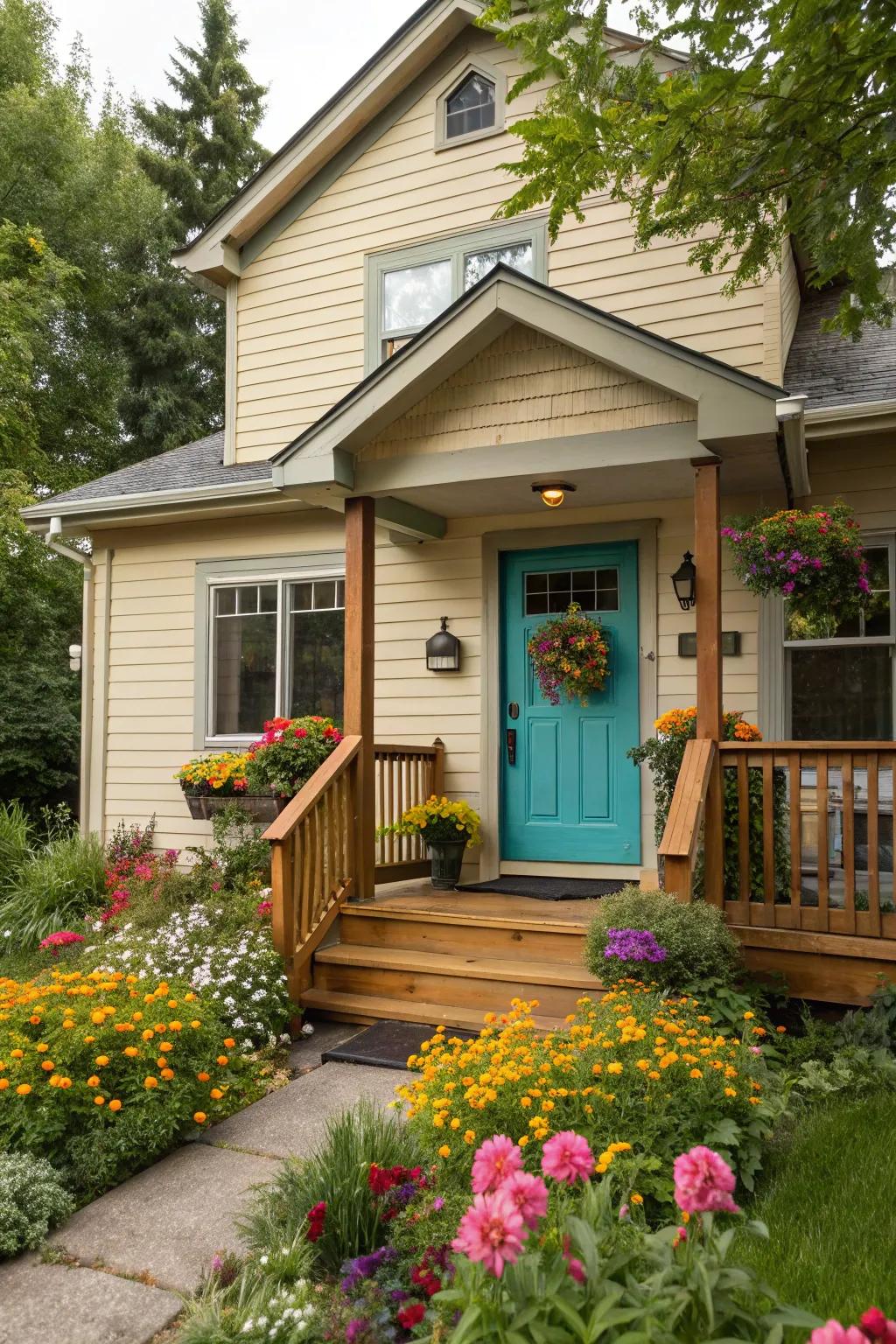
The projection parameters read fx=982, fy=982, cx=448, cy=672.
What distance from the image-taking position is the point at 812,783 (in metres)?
6.10

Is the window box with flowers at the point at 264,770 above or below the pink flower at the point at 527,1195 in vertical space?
above

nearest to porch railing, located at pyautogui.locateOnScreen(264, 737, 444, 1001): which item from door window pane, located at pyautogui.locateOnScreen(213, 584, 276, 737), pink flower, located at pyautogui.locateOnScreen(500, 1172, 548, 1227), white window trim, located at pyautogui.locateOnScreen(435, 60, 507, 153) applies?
door window pane, located at pyautogui.locateOnScreen(213, 584, 276, 737)

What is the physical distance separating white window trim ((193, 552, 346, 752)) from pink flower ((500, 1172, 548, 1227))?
610 centimetres

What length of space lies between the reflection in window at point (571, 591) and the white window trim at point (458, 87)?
11.0 ft

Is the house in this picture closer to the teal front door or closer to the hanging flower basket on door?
the teal front door

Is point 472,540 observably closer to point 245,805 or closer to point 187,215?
point 245,805

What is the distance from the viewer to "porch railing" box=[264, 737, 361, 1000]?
5184mm

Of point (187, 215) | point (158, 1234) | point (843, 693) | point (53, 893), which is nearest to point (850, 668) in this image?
point (843, 693)

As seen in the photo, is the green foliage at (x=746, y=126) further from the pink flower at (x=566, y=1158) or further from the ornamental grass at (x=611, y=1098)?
the pink flower at (x=566, y=1158)

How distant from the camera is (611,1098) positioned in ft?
9.77

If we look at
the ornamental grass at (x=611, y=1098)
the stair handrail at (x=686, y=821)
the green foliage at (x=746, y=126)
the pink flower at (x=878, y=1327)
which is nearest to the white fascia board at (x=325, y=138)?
the green foliage at (x=746, y=126)

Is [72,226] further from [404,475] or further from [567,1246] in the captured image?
[567,1246]

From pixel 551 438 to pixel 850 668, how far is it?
92.6 inches

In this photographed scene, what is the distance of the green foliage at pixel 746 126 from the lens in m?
3.37
